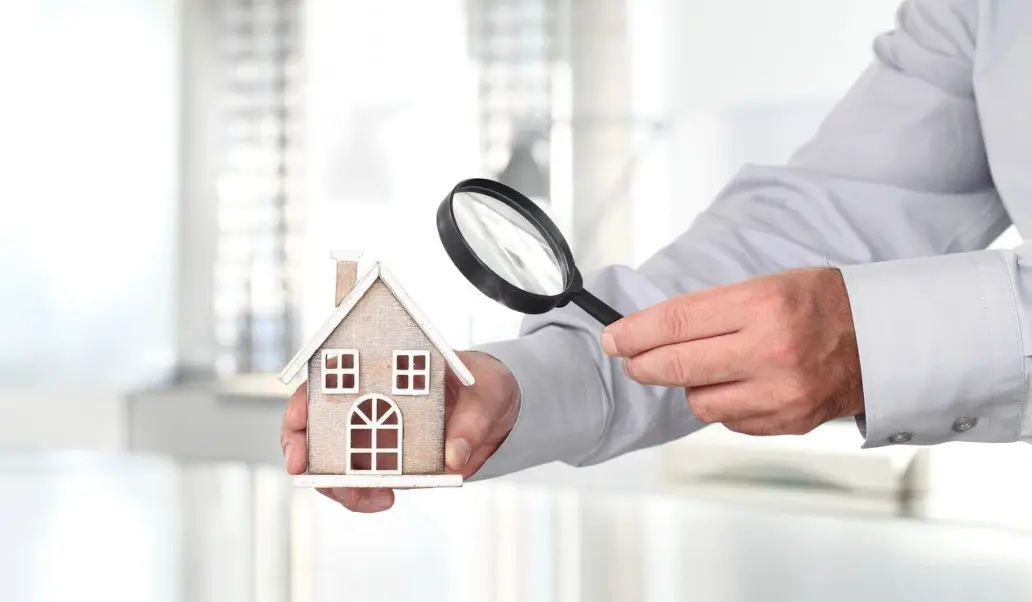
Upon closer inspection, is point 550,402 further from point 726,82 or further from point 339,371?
point 726,82

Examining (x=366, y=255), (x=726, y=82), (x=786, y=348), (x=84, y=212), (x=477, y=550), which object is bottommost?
(x=477, y=550)

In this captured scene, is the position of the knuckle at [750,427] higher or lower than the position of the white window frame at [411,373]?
lower

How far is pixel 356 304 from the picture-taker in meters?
0.67

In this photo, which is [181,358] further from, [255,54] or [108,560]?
[108,560]

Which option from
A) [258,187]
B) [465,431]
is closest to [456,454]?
[465,431]

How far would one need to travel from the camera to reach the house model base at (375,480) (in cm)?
63

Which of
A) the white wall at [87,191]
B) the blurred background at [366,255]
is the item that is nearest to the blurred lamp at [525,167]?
the blurred background at [366,255]

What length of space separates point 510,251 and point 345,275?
112 mm

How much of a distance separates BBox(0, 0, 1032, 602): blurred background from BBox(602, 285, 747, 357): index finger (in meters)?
1.13

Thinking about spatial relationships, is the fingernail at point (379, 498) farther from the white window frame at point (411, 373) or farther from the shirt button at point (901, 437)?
the shirt button at point (901, 437)

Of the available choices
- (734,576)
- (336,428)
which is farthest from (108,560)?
(336,428)

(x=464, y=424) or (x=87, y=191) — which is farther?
(x=87, y=191)

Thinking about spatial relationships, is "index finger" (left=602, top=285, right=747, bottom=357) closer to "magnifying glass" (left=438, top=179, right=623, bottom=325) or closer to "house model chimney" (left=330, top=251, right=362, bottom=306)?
"magnifying glass" (left=438, top=179, right=623, bottom=325)

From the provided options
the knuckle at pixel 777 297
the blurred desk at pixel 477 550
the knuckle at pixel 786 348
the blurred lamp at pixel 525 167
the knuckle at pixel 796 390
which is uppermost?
the blurred lamp at pixel 525 167
